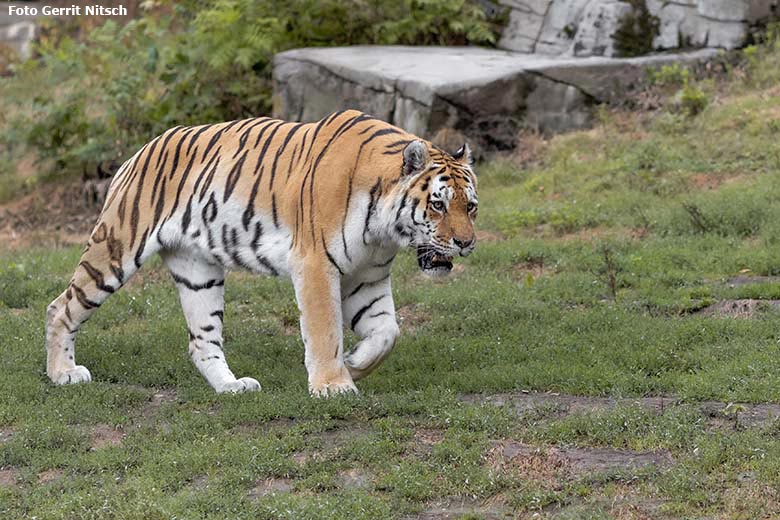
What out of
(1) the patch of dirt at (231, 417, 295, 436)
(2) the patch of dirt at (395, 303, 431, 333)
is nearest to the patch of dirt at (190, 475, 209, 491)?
(1) the patch of dirt at (231, 417, 295, 436)

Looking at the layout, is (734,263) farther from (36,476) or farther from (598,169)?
(36,476)

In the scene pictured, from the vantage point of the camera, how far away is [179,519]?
5.80 meters

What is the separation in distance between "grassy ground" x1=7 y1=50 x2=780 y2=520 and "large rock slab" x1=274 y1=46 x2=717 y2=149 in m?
1.74

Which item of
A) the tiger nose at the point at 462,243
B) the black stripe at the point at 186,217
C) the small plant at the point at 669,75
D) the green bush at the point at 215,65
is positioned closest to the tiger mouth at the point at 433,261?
the tiger nose at the point at 462,243

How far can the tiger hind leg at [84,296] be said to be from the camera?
8211mm

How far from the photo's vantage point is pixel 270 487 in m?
6.19

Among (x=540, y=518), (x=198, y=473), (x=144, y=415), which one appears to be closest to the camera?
(x=540, y=518)

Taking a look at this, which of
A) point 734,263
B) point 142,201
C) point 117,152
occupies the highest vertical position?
point 142,201

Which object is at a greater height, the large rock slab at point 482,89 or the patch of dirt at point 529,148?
the large rock slab at point 482,89

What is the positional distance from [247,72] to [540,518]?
38.0ft

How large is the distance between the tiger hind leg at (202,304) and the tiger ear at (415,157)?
1.76m

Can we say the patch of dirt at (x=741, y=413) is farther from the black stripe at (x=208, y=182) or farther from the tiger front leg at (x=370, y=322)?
the black stripe at (x=208, y=182)

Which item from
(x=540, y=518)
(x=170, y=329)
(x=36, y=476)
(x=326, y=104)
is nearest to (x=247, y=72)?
(x=326, y=104)

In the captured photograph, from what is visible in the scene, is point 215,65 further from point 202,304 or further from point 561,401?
point 561,401
